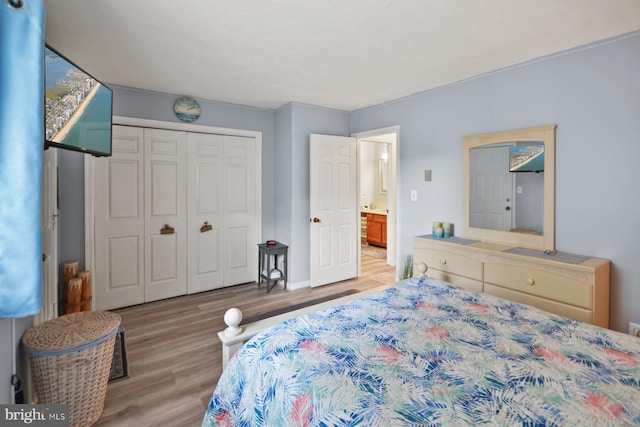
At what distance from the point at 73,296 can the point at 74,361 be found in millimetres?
1529

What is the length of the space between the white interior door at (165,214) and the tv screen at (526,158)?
3.55 meters

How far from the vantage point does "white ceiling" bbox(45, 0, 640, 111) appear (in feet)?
6.44

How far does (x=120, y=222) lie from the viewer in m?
3.57

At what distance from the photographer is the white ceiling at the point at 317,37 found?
196cm

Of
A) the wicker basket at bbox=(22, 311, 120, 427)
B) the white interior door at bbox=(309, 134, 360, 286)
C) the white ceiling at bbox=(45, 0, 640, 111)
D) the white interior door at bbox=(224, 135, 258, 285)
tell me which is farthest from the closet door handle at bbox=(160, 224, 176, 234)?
the wicker basket at bbox=(22, 311, 120, 427)

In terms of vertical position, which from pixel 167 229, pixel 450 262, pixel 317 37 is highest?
pixel 317 37

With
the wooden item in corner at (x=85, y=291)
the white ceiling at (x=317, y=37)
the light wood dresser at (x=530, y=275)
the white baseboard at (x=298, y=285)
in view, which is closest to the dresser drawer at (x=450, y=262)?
the light wood dresser at (x=530, y=275)

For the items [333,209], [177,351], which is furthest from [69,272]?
[333,209]

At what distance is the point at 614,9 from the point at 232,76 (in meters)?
2.91

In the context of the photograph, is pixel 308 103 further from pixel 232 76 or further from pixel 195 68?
pixel 195 68

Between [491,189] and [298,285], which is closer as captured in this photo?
[491,189]

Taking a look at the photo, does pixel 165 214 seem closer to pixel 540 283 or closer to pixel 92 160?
pixel 92 160

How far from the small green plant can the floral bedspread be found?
2.06 meters

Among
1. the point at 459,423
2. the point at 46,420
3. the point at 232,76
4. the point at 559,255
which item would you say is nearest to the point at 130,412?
the point at 46,420
